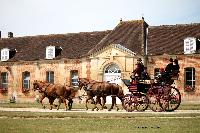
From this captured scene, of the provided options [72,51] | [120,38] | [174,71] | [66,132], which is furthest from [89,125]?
[72,51]

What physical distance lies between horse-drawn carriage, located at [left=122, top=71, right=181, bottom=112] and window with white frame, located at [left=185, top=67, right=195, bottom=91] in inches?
591

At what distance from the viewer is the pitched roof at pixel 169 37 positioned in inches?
1293

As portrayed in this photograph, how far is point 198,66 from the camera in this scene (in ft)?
104

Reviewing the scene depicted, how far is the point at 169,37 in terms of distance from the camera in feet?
113

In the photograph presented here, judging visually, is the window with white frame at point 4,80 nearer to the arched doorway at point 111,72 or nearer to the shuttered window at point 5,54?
the shuttered window at point 5,54

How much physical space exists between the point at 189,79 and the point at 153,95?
1641 centimetres

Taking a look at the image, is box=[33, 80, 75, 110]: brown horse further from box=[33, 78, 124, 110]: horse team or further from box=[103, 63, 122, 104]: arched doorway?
box=[103, 63, 122, 104]: arched doorway

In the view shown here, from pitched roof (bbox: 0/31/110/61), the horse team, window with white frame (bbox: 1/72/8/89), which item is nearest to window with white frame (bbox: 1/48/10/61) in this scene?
pitched roof (bbox: 0/31/110/61)

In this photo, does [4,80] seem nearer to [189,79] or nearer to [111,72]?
[111,72]

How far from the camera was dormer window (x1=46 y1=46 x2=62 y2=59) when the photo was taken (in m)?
38.6

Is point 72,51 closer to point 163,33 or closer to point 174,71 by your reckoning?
point 163,33

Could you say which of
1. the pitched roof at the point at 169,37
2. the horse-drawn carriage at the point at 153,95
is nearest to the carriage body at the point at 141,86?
the horse-drawn carriage at the point at 153,95

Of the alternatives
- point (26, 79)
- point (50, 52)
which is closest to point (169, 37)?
point (50, 52)

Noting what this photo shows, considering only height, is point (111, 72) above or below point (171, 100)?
above
